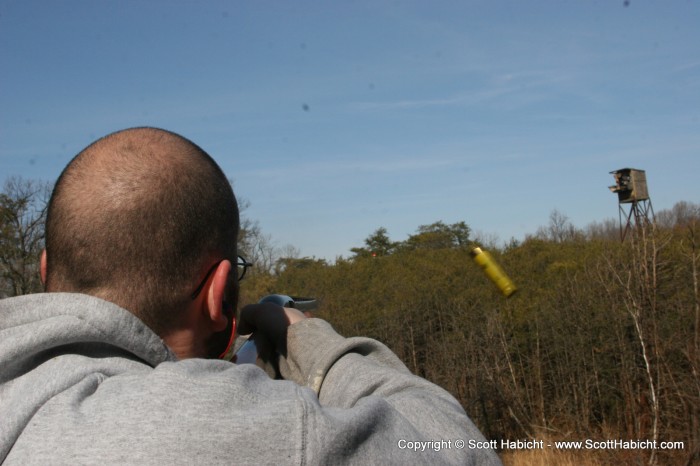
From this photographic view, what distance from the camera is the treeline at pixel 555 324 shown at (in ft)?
34.9

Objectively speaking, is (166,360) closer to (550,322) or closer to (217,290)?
(217,290)

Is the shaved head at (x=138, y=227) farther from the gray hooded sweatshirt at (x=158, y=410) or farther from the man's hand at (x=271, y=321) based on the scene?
the man's hand at (x=271, y=321)

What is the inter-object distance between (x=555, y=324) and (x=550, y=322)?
0.56 feet

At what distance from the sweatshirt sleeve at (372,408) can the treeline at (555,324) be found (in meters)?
6.86

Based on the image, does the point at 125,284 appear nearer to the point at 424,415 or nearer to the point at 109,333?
the point at 109,333

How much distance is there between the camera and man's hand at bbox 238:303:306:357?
5.23 feet

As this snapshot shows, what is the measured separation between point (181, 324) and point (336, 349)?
1.07ft

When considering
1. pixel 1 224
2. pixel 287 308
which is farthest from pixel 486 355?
pixel 287 308

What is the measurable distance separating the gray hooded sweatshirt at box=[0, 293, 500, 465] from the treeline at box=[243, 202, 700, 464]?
7.16 m

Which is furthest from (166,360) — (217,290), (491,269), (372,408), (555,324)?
(555,324)

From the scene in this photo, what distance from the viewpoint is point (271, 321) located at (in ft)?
5.34

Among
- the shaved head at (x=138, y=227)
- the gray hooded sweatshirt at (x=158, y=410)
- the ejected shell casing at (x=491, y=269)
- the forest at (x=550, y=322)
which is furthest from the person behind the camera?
the forest at (x=550, y=322)

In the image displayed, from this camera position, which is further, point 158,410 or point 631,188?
point 631,188

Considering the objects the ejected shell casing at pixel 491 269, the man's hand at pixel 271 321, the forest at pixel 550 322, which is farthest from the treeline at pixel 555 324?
the man's hand at pixel 271 321
